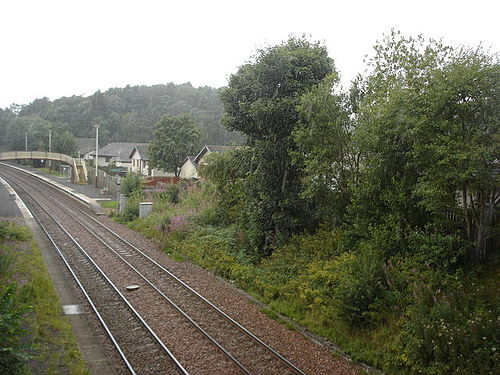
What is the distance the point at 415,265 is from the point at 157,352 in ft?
22.6

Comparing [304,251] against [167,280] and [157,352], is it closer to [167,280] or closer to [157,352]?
[167,280]

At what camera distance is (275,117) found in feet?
53.8

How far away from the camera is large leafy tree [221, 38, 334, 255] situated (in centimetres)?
1645

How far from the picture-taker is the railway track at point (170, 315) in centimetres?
966

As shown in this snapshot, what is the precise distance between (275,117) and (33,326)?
10394mm

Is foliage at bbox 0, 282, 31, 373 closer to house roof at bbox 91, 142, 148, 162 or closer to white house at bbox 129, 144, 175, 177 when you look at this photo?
white house at bbox 129, 144, 175, 177

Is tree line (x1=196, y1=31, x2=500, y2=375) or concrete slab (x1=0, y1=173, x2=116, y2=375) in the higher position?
tree line (x1=196, y1=31, x2=500, y2=375)

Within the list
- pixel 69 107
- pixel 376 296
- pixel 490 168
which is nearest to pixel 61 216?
pixel 376 296

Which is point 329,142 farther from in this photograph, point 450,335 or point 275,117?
point 450,335

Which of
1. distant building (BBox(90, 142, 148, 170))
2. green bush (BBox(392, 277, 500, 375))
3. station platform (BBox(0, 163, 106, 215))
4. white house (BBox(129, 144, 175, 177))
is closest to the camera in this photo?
green bush (BBox(392, 277, 500, 375))

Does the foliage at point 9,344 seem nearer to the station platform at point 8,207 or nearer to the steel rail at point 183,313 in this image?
the steel rail at point 183,313

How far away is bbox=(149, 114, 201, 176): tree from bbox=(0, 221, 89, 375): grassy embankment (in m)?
30.9

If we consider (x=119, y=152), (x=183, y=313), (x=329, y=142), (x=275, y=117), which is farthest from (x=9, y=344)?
(x=119, y=152)

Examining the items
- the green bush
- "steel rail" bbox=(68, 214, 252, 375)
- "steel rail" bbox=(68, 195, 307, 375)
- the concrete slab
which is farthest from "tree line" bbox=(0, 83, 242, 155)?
the green bush
